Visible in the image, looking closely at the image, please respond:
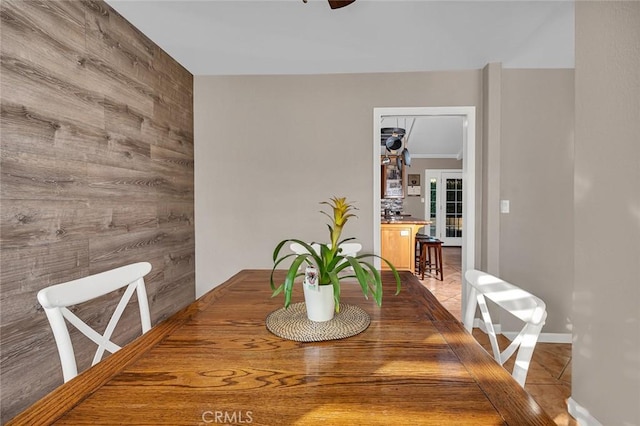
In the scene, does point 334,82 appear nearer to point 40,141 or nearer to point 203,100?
point 203,100

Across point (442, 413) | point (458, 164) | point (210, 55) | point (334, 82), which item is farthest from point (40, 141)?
point (458, 164)

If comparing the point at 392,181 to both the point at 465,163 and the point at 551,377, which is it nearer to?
the point at 465,163

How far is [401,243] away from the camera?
4.93 meters

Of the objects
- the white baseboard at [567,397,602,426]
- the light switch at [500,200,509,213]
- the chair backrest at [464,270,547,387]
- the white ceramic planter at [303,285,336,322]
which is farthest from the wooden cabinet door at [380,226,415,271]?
the white ceramic planter at [303,285,336,322]

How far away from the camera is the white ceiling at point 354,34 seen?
6.51 ft

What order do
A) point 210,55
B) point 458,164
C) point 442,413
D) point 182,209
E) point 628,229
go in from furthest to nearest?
point 458,164, point 182,209, point 210,55, point 628,229, point 442,413

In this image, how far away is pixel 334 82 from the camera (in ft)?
9.47

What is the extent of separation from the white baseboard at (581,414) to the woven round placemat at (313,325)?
140cm

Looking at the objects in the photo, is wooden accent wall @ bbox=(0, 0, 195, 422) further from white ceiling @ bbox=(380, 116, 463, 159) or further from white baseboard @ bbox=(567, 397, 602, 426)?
white ceiling @ bbox=(380, 116, 463, 159)

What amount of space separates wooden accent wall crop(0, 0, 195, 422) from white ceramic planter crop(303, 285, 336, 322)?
1304 millimetres

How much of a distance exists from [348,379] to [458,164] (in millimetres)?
8500

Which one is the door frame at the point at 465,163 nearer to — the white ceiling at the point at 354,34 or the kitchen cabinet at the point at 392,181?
the white ceiling at the point at 354,34

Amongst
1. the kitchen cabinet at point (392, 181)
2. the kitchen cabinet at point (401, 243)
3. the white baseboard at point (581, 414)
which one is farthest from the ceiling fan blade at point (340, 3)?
the kitchen cabinet at point (392, 181)

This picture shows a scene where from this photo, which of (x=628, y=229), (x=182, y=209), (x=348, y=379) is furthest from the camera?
(x=182, y=209)
